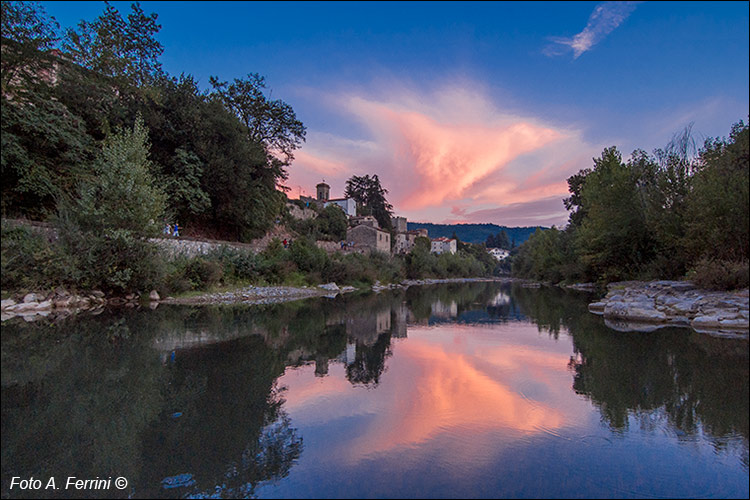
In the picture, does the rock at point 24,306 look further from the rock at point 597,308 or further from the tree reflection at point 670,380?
the rock at point 597,308

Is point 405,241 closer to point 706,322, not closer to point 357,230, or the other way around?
point 357,230

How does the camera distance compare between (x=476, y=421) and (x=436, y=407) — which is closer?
(x=476, y=421)

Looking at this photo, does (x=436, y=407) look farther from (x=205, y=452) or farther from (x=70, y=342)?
(x=70, y=342)

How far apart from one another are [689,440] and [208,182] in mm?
21137

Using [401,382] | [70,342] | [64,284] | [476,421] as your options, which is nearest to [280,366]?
[401,382]

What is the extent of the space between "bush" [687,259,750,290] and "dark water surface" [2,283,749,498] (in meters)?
2.71

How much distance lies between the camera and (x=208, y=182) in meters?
20.2

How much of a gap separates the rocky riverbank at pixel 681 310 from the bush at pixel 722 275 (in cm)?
23

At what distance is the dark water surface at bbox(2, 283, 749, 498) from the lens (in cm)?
264

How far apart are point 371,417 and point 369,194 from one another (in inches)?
2457

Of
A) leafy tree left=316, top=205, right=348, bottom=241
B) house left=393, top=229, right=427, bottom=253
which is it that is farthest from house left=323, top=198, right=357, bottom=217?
leafy tree left=316, top=205, right=348, bottom=241

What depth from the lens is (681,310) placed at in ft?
33.2

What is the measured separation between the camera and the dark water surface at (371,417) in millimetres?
2643

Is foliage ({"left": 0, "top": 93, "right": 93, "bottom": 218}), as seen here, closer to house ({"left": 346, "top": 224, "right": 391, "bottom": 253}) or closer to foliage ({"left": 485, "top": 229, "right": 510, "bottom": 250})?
house ({"left": 346, "top": 224, "right": 391, "bottom": 253})
